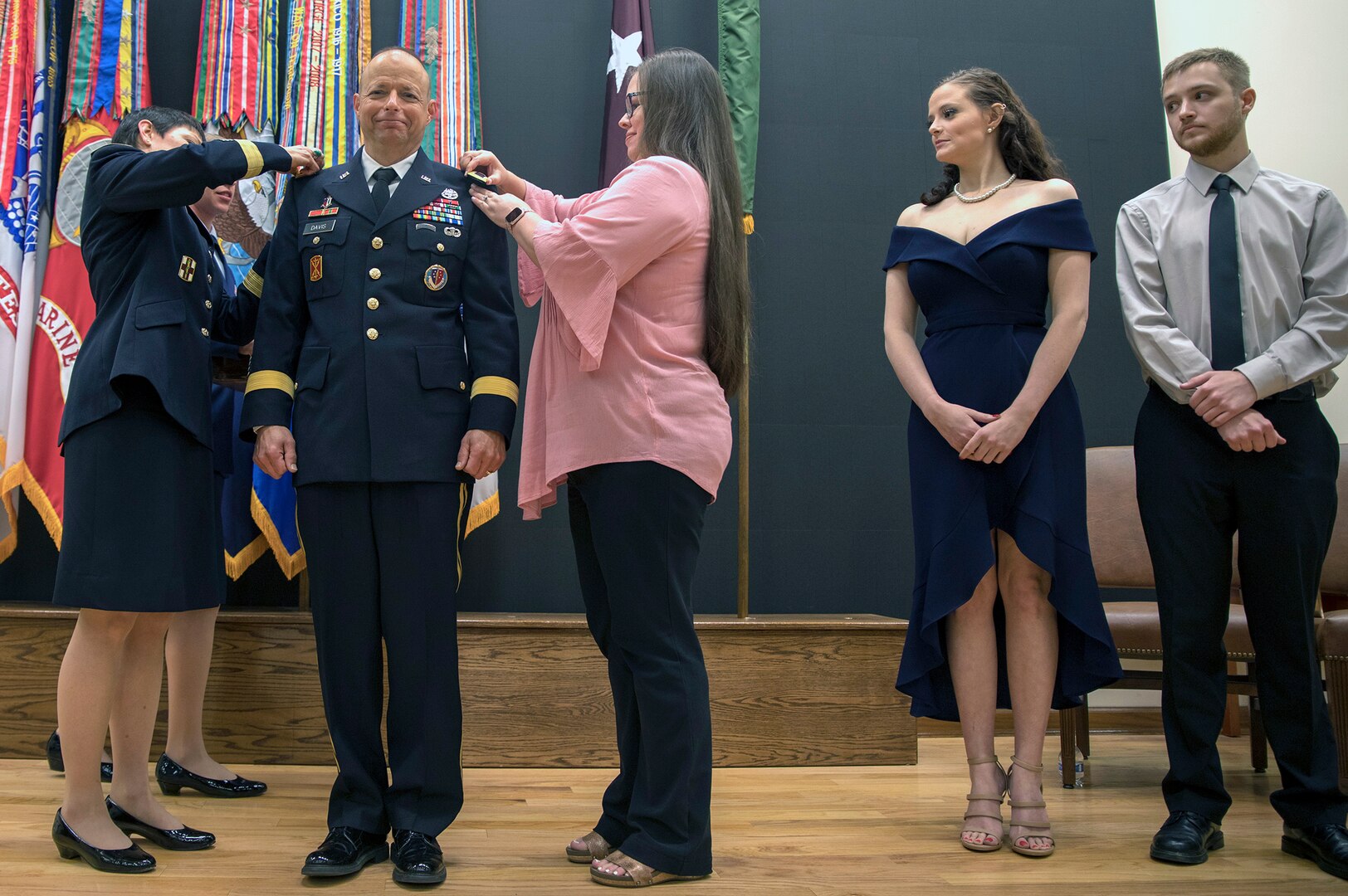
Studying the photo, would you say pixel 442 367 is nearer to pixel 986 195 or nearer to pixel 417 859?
pixel 417 859

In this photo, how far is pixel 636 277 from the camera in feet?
5.93

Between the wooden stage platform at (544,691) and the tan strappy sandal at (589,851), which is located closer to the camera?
the tan strappy sandal at (589,851)

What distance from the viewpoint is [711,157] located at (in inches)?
73.9

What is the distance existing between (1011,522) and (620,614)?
0.83 metres

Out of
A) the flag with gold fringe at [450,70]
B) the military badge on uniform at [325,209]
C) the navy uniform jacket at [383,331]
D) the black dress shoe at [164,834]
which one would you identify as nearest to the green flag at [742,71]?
the flag with gold fringe at [450,70]

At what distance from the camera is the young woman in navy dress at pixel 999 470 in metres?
2.02

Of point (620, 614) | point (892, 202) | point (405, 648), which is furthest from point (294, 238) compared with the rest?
point (892, 202)

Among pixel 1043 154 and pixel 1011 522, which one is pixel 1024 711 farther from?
pixel 1043 154

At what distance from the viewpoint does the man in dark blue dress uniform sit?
1778 millimetres

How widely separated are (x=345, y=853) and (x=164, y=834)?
1.43 ft

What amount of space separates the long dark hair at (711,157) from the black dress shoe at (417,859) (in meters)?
0.94

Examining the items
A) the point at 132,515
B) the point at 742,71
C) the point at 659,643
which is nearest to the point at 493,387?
the point at 659,643

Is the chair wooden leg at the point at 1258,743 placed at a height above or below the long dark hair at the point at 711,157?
below

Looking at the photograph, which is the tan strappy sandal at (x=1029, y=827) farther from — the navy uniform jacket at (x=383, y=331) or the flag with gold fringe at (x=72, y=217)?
the flag with gold fringe at (x=72, y=217)
